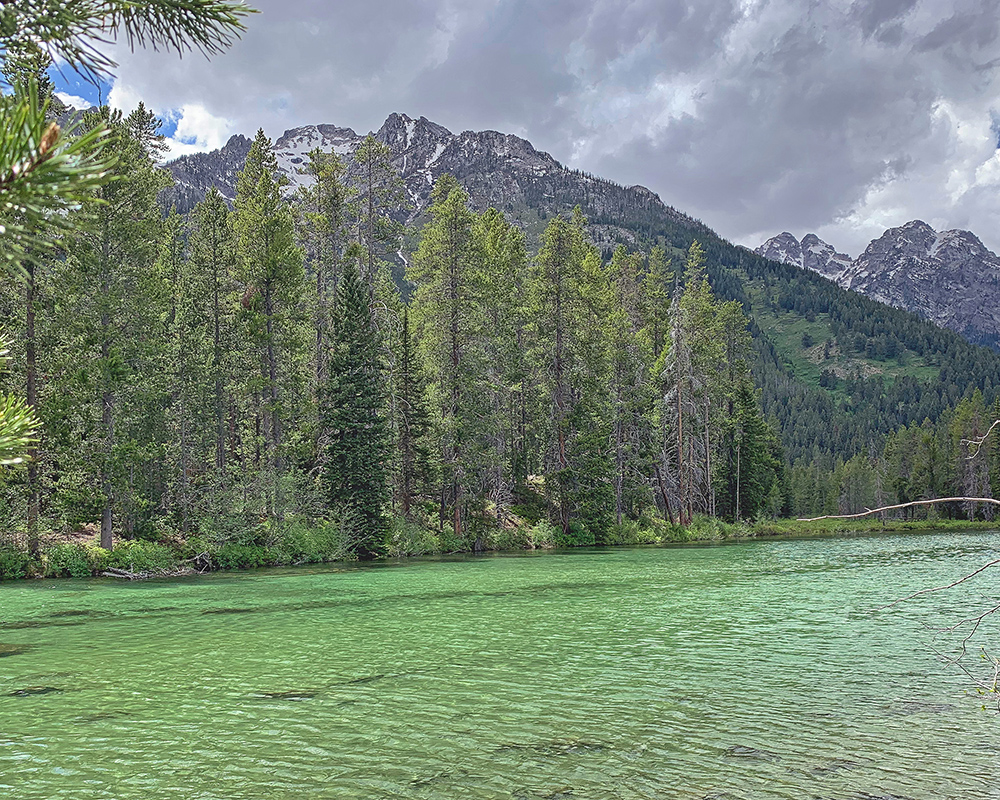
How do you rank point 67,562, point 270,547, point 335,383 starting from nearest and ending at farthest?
1. point 67,562
2. point 270,547
3. point 335,383

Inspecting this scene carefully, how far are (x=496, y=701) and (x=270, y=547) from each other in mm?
24647

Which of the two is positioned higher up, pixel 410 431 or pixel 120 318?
pixel 120 318

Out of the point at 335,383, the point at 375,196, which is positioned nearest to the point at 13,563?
the point at 335,383

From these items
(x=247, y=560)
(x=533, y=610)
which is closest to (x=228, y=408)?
(x=247, y=560)

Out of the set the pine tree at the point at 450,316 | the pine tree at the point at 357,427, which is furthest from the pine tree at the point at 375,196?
the pine tree at the point at 357,427

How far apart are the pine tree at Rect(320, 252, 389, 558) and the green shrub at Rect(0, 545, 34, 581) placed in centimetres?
1212

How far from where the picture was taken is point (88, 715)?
812cm

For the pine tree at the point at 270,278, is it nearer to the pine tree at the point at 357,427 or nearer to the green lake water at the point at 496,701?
the pine tree at the point at 357,427

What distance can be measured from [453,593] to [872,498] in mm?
118744

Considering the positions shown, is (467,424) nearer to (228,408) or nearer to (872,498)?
(228,408)

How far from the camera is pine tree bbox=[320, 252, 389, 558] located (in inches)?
1309

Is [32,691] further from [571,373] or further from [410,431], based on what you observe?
[571,373]

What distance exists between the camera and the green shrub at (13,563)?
24.1 m

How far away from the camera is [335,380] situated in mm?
34125
